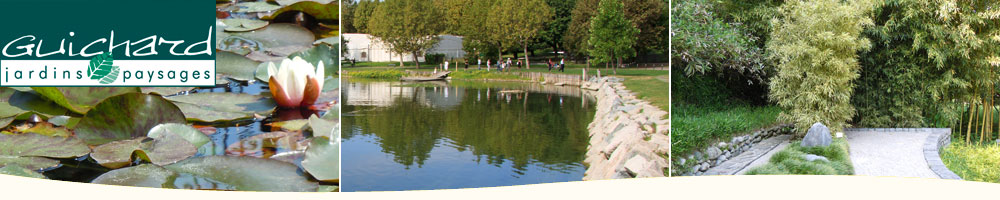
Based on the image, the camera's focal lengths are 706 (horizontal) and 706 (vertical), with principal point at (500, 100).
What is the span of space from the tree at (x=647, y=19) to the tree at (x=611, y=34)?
5cm

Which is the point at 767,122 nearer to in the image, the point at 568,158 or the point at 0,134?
the point at 568,158

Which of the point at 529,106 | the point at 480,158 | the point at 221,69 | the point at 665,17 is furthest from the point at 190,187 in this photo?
the point at 665,17

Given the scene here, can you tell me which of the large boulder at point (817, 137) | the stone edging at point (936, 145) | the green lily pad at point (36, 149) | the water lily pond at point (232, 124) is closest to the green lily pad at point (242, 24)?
the water lily pond at point (232, 124)

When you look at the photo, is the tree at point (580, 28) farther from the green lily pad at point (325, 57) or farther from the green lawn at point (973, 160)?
the green lawn at point (973, 160)

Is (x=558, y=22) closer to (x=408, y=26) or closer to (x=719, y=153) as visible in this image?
(x=408, y=26)

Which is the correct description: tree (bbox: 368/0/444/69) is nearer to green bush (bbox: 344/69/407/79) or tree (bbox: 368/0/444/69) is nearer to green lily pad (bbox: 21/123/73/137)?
green bush (bbox: 344/69/407/79)

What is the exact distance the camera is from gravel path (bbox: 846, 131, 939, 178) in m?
6.62

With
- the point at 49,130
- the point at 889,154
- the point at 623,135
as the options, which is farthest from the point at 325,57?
Answer: the point at 889,154

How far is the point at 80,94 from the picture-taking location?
195 inches

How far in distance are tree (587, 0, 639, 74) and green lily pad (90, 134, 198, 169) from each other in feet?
10.3

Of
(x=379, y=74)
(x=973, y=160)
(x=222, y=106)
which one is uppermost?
(x=379, y=74)

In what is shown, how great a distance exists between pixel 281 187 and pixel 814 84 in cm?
534

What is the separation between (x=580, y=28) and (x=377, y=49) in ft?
5.38

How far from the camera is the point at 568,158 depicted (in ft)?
18.2
